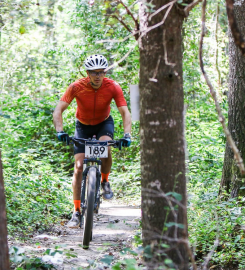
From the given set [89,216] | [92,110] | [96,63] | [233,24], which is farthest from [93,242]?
[233,24]

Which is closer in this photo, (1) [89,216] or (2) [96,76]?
(1) [89,216]

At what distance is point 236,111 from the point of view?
18.3 ft

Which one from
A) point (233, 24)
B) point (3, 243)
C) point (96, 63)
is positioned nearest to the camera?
point (3, 243)

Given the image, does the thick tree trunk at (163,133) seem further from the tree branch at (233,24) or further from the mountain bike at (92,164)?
the mountain bike at (92,164)

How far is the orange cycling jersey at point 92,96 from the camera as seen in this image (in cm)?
558

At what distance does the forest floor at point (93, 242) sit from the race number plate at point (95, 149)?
952 millimetres

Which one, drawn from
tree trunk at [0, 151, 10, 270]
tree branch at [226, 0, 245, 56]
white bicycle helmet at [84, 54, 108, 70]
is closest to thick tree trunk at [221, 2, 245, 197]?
white bicycle helmet at [84, 54, 108, 70]

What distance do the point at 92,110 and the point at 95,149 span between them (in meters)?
0.91

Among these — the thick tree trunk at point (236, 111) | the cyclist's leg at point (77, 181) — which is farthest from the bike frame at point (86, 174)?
the thick tree trunk at point (236, 111)

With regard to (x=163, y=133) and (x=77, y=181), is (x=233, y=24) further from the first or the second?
(x=77, y=181)

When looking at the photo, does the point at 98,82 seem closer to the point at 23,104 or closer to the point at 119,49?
the point at 119,49

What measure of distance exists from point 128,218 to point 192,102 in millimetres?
6206

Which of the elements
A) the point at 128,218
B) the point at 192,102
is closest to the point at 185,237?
the point at 128,218

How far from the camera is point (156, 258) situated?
297cm
